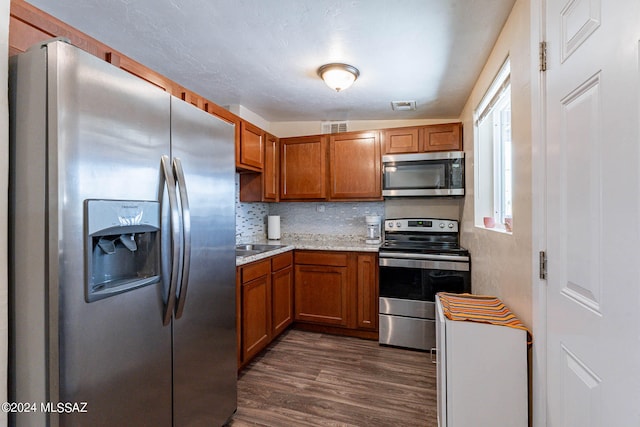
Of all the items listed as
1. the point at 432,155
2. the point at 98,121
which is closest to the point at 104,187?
the point at 98,121

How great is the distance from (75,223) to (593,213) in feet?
4.93

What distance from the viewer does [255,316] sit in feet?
7.59

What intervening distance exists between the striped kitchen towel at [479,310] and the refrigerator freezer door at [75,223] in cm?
134

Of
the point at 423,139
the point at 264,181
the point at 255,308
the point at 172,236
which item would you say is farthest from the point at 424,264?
the point at 172,236

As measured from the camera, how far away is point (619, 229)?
689 millimetres

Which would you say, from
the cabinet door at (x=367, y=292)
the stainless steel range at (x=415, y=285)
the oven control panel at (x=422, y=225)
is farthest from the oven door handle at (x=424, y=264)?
the oven control panel at (x=422, y=225)

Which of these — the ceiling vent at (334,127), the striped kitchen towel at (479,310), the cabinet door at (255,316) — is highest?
the ceiling vent at (334,127)

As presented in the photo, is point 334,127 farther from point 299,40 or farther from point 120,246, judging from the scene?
point 120,246

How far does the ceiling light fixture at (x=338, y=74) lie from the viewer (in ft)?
6.86

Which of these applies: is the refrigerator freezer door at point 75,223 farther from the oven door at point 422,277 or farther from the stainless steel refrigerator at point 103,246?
the oven door at point 422,277

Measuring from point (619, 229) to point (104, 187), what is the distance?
1.48 m

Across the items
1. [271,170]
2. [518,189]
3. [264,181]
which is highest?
[271,170]

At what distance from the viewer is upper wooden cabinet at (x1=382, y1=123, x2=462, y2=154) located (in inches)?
112

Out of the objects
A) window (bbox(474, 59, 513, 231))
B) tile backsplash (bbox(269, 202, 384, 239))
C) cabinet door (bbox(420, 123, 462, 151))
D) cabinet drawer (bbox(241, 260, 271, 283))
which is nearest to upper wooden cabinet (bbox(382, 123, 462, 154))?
cabinet door (bbox(420, 123, 462, 151))
